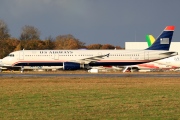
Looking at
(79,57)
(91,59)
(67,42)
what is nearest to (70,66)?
(79,57)

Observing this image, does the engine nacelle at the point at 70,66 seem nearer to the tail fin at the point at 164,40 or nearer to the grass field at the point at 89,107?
the tail fin at the point at 164,40

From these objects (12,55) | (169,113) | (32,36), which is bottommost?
(169,113)

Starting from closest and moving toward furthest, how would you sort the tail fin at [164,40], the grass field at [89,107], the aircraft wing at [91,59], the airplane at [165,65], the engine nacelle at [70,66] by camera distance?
the grass field at [89,107] < the engine nacelle at [70,66] < the aircraft wing at [91,59] < the tail fin at [164,40] < the airplane at [165,65]

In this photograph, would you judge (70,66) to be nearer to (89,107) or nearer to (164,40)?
(164,40)

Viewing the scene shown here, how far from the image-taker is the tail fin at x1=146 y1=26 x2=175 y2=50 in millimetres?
72438

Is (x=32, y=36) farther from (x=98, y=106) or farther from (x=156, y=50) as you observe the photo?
(x=98, y=106)

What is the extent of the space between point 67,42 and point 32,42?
2994 cm

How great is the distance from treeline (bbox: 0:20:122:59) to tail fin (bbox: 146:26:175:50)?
51.1 metres

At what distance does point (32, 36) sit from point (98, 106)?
12431cm

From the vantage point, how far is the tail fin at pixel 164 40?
7244cm

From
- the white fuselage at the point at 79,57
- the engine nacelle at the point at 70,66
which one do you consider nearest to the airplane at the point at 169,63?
the white fuselage at the point at 79,57

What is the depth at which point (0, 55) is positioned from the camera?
372ft

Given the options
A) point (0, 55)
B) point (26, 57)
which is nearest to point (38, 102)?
point (26, 57)

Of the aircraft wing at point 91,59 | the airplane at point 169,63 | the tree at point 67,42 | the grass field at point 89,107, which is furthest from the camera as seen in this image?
the tree at point 67,42
